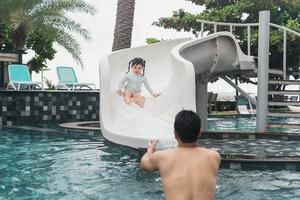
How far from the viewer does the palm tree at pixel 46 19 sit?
2438cm

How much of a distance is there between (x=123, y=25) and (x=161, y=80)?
4.17m

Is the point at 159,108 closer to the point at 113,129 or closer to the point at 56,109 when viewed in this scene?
the point at 113,129

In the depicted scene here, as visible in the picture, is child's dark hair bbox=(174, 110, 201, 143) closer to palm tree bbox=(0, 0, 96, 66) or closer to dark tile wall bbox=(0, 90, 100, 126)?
dark tile wall bbox=(0, 90, 100, 126)

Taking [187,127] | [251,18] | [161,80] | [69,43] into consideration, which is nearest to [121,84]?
[161,80]

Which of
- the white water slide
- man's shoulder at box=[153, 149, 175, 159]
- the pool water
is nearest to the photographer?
man's shoulder at box=[153, 149, 175, 159]

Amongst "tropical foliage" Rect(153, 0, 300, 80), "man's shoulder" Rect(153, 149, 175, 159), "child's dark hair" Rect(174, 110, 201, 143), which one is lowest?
"man's shoulder" Rect(153, 149, 175, 159)

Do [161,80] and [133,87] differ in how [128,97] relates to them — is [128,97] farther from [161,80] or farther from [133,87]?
[161,80]

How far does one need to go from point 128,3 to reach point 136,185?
9.98 metres

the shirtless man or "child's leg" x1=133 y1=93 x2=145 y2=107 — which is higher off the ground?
"child's leg" x1=133 y1=93 x2=145 y2=107

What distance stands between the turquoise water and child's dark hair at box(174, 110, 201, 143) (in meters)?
2.41

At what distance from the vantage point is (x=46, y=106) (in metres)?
15.2

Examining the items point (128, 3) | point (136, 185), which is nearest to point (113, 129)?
point (136, 185)

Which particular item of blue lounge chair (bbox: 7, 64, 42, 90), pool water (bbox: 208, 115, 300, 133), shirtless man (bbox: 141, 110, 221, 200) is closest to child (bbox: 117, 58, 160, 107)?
pool water (bbox: 208, 115, 300, 133)

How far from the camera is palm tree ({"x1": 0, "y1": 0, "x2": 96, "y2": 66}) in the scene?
2438 cm
